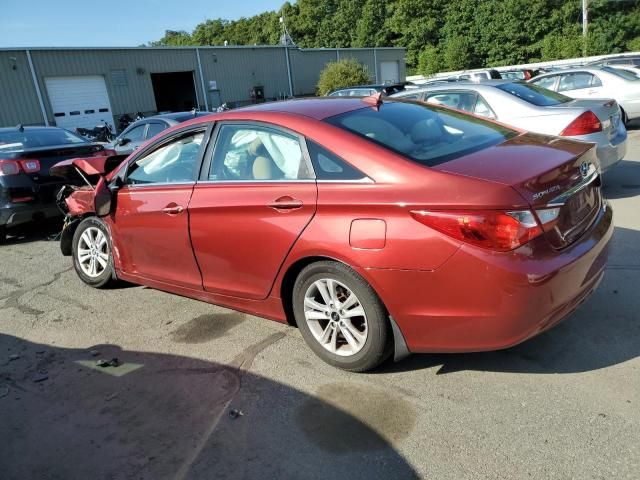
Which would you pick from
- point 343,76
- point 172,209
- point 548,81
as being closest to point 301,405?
point 172,209

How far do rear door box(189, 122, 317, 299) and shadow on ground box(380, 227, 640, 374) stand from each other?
106cm

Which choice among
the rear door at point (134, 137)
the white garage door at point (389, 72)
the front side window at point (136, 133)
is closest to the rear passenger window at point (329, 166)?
the rear door at point (134, 137)

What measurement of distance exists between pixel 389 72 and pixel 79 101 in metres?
29.1

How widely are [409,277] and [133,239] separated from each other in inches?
104

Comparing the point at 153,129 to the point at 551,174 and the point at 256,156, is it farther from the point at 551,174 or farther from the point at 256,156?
the point at 551,174

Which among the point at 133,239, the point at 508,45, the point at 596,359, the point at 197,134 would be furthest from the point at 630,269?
the point at 508,45

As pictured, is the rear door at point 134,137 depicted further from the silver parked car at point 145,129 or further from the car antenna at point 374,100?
the car antenna at point 374,100

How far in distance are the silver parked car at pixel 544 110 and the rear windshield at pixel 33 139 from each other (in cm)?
552

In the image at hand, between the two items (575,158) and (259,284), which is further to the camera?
(259,284)

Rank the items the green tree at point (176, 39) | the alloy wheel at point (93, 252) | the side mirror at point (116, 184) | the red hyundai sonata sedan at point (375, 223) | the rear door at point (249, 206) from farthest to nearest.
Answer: the green tree at point (176, 39)
the alloy wheel at point (93, 252)
the side mirror at point (116, 184)
the rear door at point (249, 206)
the red hyundai sonata sedan at point (375, 223)

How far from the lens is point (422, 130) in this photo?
350 centimetres

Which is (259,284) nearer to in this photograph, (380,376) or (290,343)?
(290,343)

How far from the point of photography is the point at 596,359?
317cm

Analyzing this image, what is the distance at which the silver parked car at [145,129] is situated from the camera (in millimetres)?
9828
